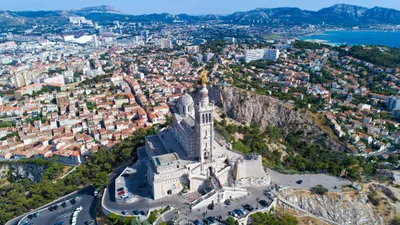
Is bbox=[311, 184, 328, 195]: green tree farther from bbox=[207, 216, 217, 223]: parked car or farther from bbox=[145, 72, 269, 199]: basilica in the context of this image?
bbox=[207, 216, 217, 223]: parked car

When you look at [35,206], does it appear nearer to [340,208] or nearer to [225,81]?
[340,208]

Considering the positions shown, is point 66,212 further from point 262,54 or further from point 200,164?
point 262,54

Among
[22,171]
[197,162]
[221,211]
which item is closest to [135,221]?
[221,211]

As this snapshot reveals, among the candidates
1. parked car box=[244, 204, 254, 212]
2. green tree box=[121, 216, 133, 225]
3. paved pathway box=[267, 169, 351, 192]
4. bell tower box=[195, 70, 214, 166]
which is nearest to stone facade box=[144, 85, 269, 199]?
bell tower box=[195, 70, 214, 166]

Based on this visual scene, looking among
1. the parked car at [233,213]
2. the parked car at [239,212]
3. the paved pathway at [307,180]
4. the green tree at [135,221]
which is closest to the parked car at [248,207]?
the parked car at [239,212]

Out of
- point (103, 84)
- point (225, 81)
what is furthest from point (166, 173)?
point (103, 84)

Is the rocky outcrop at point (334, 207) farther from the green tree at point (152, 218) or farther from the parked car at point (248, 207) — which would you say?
the green tree at point (152, 218)
